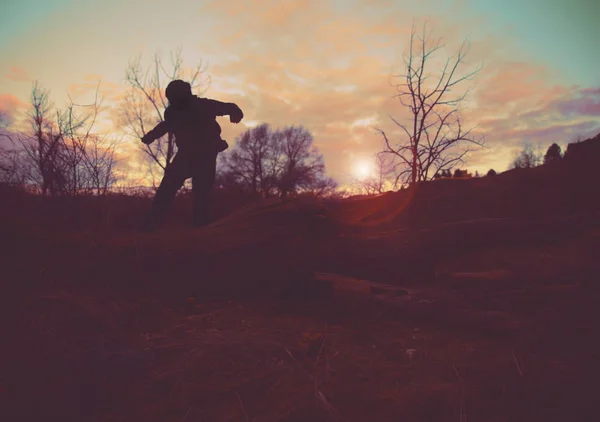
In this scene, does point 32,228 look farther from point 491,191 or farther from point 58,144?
point 491,191

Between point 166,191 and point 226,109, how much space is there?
145 centimetres

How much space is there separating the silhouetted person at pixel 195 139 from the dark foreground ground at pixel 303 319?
1591mm

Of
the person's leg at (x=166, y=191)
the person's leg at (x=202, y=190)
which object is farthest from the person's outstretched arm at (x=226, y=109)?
the person's leg at (x=166, y=191)

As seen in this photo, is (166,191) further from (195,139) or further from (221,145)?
(221,145)

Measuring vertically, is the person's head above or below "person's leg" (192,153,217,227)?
above

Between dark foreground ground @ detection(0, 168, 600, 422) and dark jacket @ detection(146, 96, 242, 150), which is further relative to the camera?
dark jacket @ detection(146, 96, 242, 150)

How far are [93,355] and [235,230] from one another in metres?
1.46

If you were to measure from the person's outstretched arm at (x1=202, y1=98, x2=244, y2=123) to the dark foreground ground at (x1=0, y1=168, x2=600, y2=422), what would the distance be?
213cm

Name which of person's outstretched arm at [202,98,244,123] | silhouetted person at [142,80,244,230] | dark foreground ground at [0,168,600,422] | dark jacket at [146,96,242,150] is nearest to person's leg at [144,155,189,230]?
silhouetted person at [142,80,244,230]

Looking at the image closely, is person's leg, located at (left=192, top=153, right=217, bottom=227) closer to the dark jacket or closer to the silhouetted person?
the silhouetted person

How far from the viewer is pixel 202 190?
467 cm

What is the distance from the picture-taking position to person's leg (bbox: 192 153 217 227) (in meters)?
4.63

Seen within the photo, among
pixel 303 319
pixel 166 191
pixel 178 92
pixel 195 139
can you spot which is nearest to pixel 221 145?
pixel 195 139

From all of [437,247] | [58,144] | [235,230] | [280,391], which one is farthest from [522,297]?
[58,144]
